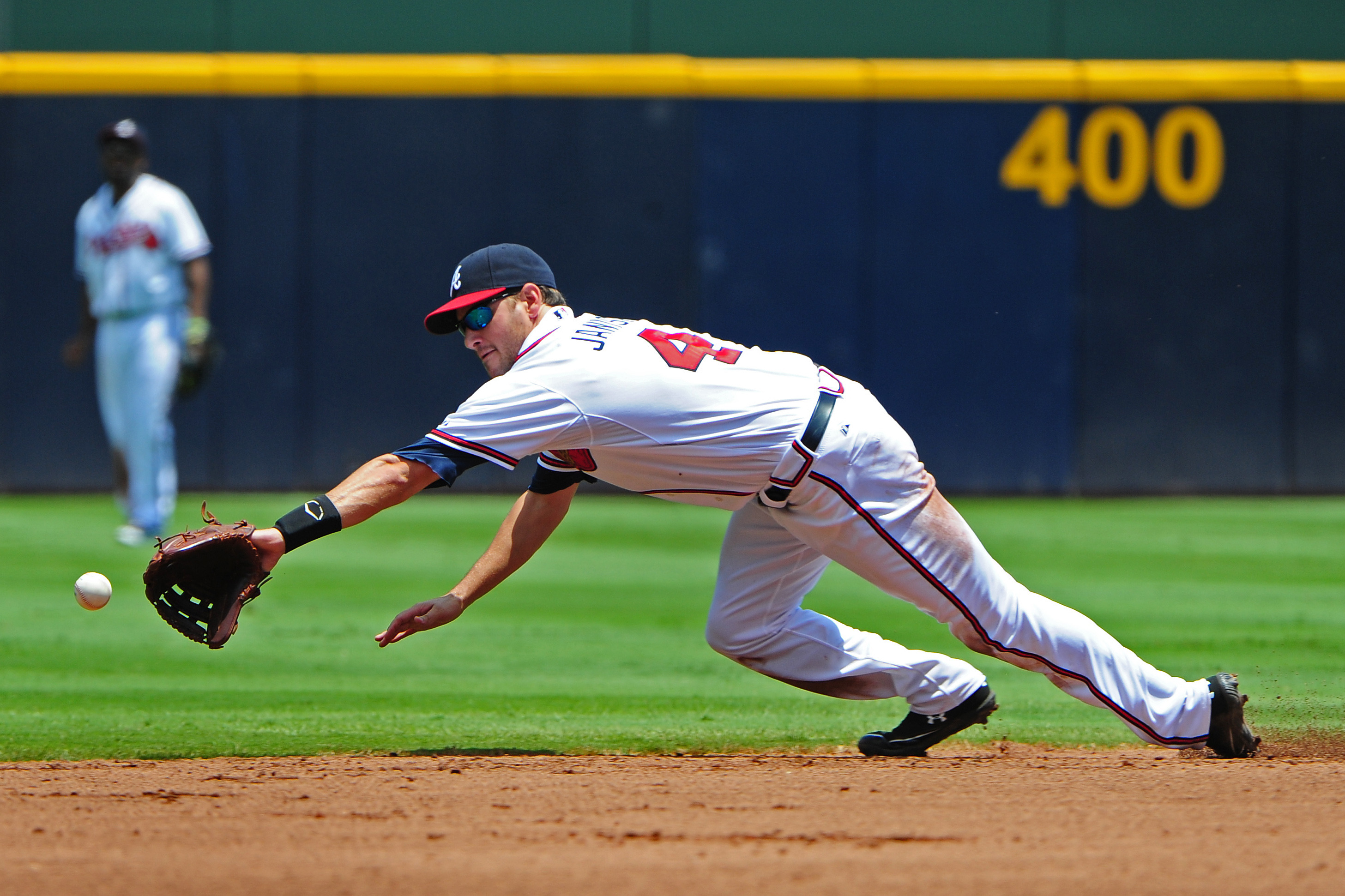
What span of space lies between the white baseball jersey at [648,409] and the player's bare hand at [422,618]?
485 millimetres

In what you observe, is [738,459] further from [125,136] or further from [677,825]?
[125,136]

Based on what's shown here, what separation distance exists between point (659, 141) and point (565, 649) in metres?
6.79

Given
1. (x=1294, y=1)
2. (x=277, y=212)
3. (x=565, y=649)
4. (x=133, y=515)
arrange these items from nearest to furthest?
(x=565, y=649) < (x=133, y=515) < (x=277, y=212) < (x=1294, y=1)

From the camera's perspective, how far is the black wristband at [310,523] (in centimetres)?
381

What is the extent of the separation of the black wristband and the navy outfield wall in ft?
27.6

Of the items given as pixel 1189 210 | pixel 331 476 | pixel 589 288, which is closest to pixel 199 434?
pixel 331 476

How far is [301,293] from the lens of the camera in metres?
12.4

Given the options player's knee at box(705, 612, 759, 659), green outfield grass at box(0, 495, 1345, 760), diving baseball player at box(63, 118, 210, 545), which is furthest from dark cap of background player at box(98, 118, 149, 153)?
player's knee at box(705, 612, 759, 659)

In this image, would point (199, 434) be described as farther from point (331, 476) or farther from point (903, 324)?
point (903, 324)

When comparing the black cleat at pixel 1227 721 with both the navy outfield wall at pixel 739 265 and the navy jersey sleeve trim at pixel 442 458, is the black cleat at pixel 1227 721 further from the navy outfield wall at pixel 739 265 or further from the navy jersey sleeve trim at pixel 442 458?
the navy outfield wall at pixel 739 265

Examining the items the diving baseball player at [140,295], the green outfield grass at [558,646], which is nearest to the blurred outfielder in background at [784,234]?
the green outfield grass at [558,646]

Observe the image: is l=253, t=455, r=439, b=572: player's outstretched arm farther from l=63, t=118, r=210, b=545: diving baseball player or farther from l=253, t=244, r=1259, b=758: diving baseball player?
l=63, t=118, r=210, b=545: diving baseball player

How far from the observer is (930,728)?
459 centimetres

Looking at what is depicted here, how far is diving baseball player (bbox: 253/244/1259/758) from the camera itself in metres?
3.94
